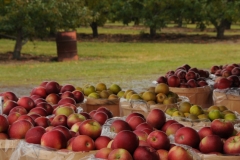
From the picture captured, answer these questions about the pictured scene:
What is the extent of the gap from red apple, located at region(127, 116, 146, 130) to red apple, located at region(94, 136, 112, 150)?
1.82ft

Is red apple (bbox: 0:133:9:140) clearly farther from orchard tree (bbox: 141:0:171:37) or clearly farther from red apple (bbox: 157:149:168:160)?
orchard tree (bbox: 141:0:171:37)

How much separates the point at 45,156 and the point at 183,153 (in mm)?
1053

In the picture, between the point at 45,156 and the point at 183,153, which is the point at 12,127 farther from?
the point at 183,153

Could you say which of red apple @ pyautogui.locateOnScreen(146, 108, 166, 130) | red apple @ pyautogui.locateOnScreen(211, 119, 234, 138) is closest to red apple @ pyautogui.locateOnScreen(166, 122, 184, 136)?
red apple @ pyautogui.locateOnScreen(146, 108, 166, 130)

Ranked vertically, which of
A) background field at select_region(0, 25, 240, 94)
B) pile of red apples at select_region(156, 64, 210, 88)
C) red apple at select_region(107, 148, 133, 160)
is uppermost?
red apple at select_region(107, 148, 133, 160)

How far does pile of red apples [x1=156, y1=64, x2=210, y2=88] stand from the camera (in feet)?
25.3

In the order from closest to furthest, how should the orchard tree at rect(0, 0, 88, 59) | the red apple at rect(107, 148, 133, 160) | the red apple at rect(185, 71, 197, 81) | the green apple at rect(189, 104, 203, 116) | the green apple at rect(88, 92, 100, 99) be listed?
the red apple at rect(107, 148, 133, 160) → the green apple at rect(189, 104, 203, 116) → the green apple at rect(88, 92, 100, 99) → the red apple at rect(185, 71, 197, 81) → the orchard tree at rect(0, 0, 88, 59)

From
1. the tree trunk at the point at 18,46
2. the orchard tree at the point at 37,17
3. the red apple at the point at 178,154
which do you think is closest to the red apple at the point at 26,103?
the red apple at the point at 178,154

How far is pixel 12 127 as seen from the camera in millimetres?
4328

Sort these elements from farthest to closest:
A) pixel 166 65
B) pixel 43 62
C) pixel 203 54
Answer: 1. pixel 203 54
2. pixel 43 62
3. pixel 166 65

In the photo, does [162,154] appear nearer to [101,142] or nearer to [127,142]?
[127,142]

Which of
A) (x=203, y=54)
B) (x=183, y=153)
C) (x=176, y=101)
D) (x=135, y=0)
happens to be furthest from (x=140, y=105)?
(x=135, y=0)

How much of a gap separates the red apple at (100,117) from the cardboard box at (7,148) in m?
0.82

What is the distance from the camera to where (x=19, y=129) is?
14.1 ft
